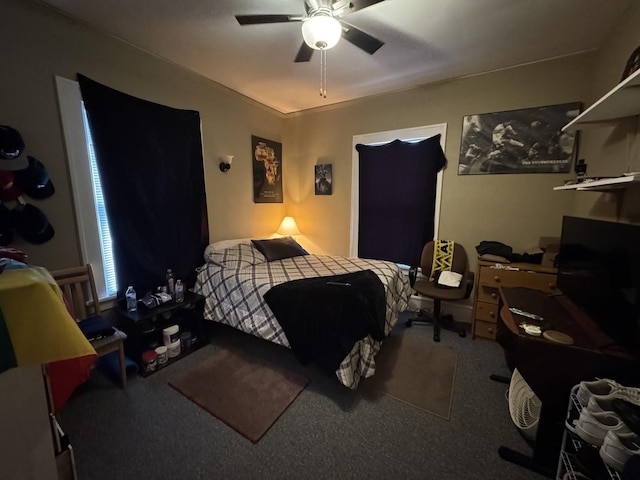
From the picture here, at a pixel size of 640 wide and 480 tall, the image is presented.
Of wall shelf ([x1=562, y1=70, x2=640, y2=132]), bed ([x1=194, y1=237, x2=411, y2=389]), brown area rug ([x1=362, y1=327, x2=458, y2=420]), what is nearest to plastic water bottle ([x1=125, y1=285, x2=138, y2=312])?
bed ([x1=194, y1=237, x2=411, y2=389])

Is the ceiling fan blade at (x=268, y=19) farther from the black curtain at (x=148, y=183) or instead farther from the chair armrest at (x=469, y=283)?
the chair armrest at (x=469, y=283)

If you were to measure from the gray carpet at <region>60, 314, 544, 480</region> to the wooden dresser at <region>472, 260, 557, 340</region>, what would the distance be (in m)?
0.74

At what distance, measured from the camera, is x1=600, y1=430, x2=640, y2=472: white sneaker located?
860mm

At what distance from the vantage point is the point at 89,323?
187cm

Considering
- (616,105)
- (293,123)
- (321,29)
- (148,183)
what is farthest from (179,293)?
(616,105)

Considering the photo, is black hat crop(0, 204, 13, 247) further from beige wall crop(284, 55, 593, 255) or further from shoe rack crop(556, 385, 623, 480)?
shoe rack crop(556, 385, 623, 480)

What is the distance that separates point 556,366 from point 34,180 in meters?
3.31

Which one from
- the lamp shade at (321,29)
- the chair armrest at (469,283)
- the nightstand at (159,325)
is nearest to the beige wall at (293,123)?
the chair armrest at (469,283)

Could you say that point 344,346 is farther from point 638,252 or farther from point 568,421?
point 638,252

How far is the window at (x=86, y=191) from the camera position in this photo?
191 centimetres

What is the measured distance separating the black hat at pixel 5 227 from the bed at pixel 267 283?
4.36ft

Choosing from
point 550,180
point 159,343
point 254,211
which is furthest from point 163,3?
point 550,180

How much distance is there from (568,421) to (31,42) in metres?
3.81

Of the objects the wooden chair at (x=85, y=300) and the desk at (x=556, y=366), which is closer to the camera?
the desk at (x=556, y=366)
